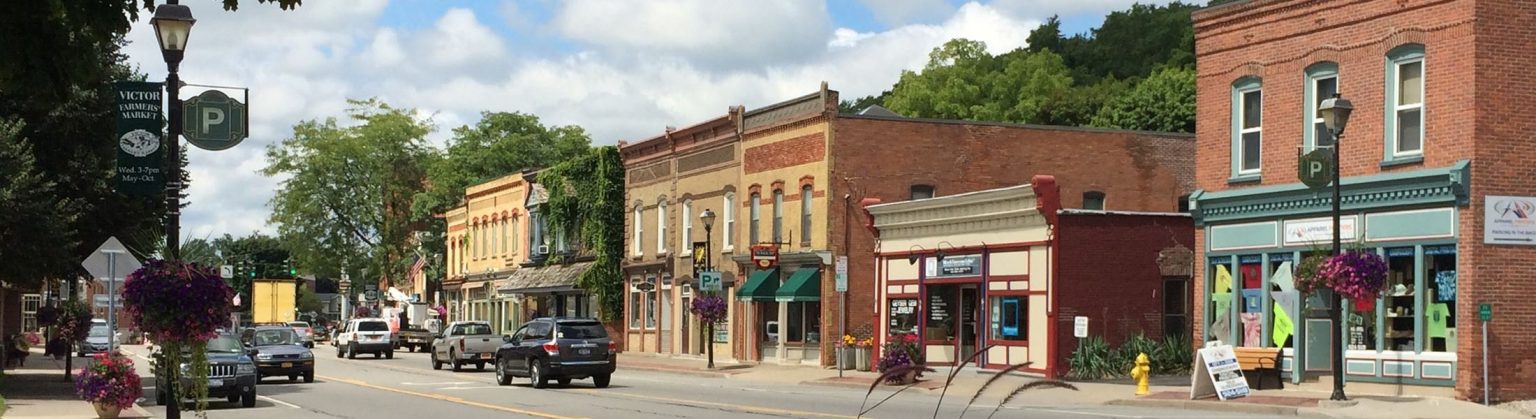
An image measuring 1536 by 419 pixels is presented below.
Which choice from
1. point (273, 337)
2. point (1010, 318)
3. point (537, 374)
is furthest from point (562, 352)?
point (1010, 318)

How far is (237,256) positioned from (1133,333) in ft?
404

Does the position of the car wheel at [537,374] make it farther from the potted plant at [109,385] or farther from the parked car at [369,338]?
the parked car at [369,338]

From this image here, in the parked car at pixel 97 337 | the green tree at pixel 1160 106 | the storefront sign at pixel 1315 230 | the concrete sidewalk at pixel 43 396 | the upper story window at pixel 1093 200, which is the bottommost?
the parked car at pixel 97 337

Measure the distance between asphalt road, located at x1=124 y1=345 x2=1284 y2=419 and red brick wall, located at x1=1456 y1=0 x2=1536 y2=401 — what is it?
4706 mm

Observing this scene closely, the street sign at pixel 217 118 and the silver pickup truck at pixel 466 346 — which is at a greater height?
the street sign at pixel 217 118

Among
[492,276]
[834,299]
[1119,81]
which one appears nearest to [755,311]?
[834,299]

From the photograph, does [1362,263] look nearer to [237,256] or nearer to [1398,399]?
[1398,399]

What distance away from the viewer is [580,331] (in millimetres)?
35375

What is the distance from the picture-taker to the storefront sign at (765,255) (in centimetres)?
4700

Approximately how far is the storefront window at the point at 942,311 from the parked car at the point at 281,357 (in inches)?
571

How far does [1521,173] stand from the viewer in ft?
88.0

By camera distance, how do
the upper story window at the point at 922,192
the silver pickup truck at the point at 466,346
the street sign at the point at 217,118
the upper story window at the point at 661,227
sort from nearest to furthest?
the street sign at the point at 217,118 → the upper story window at the point at 922,192 → the silver pickup truck at the point at 466,346 → the upper story window at the point at 661,227

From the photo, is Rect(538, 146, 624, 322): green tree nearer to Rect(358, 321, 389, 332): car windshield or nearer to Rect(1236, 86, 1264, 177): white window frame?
Rect(358, 321, 389, 332): car windshield

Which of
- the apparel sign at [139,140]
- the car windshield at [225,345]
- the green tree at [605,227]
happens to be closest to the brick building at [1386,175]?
the car windshield at [225,345]
